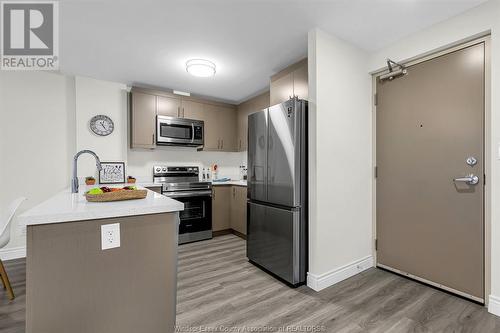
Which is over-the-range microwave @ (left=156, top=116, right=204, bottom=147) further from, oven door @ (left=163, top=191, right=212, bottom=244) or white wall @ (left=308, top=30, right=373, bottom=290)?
white wall @ (left=308, top=30, right=373, bottom=290)

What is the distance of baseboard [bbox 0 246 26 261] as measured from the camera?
287cm

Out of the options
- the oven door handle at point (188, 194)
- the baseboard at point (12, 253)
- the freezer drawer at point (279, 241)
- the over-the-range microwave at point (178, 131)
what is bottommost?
the baseboard at point (12, 253)

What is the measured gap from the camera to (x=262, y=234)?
8.52ft

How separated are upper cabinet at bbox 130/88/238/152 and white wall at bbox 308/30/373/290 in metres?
2.31

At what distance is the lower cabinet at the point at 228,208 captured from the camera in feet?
12.3

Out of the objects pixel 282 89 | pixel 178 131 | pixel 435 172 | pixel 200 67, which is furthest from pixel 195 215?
pixel 435 172

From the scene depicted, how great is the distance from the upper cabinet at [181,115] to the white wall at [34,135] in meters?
0.86

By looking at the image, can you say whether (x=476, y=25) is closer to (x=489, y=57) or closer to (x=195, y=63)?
(x=489, y=57)

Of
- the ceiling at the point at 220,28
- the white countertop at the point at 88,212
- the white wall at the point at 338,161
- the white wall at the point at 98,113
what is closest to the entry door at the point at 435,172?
the white wall at the point at 338,161

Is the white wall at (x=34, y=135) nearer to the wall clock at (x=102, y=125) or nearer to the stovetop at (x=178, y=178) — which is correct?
the wall clock at (x=102, y=125)

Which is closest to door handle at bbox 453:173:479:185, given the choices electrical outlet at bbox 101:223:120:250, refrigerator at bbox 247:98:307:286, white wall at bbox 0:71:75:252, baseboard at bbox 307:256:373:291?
baseboard at bbox 307:256:373:291

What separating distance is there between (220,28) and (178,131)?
1.97 meters

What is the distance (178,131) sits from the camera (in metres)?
3.76

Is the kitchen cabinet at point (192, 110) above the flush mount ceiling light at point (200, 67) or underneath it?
underneath
